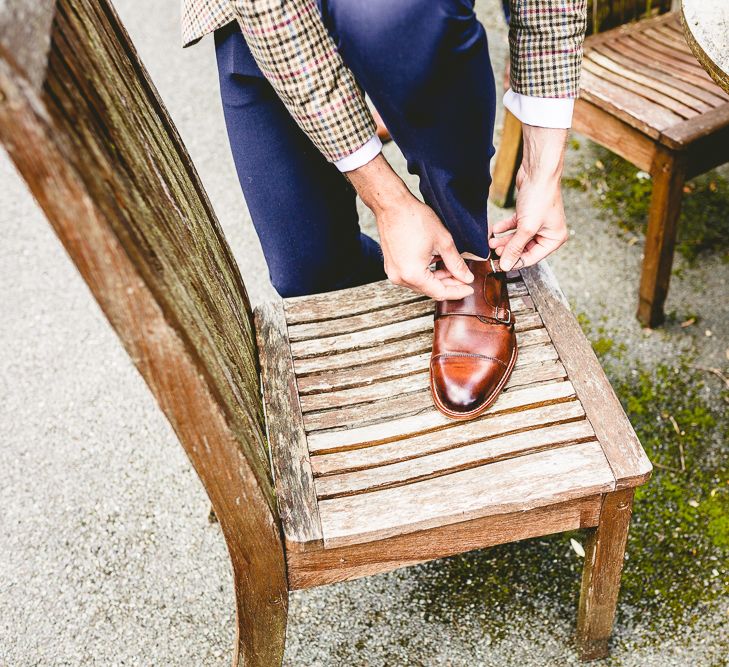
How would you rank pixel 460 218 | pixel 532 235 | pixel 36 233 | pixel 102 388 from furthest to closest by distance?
pixel 36 233, pixel 102 388, pixel 532 235, pixel 460 218

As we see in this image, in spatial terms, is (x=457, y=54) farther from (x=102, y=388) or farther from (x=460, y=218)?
(x=102, y=388)

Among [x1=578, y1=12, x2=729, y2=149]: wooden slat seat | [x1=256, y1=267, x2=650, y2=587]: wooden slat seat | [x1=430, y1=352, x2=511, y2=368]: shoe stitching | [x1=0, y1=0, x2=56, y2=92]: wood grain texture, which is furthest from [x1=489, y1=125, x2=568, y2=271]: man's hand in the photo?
[x1=0, y1=0, x2=56, y2=92]: wood grain texture

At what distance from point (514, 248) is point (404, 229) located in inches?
10.6

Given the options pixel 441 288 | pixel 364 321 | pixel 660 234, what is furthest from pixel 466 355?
pixel 660 234

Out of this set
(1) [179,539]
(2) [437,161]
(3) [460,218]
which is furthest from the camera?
(1) [179,539]

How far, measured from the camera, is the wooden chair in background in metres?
1.81

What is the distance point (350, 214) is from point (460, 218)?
427 mm

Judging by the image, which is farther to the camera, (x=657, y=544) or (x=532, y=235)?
(x=657, y=544)

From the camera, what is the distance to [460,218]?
1.21m

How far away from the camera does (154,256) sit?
85cm

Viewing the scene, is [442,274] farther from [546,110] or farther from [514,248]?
[546,110]

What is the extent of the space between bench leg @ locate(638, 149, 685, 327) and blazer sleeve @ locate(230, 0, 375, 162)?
102 centimetres

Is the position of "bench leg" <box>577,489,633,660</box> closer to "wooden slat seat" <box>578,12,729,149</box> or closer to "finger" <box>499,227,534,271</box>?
"finger" <box>499,227,534,271</box>

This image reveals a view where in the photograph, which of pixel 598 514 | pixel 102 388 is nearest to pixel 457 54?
pixel 598 514
